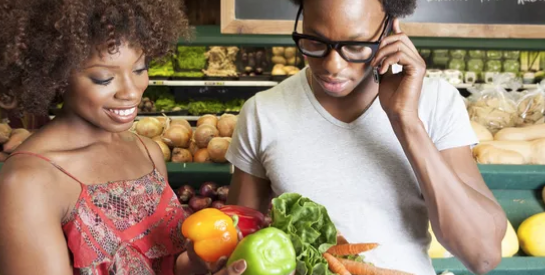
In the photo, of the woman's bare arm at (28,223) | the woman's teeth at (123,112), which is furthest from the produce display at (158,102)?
the woman's bare arm at (28,223)

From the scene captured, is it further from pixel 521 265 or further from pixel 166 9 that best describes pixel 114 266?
pixel 521 265

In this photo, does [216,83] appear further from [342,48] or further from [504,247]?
[342,48]

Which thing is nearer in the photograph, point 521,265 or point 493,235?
point 493,235

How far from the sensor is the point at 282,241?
1246 mm

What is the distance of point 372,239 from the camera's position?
5.60 ft

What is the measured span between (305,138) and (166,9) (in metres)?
0.60

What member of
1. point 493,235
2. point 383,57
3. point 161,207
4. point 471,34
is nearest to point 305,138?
point 383,57

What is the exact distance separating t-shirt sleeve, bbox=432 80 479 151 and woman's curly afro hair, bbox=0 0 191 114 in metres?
0.92

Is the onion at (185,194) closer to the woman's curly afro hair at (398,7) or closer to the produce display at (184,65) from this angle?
the woman's curly afro hair at (398,7)

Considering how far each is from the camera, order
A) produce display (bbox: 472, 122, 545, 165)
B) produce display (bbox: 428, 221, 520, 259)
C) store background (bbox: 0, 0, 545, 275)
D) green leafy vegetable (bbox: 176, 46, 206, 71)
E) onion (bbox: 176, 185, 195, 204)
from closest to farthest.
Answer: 1. produce display (bbox: 428, 221, 520, 259)
2. store background (bbox: 0, 0, 545, 275)
3. produce display (bbox: 472, 122, 545, 165)
4. onion (bbox: 176, 185, 195, 204)
5. green leafy vegetable (bbox: 176, 46, 206, 71)

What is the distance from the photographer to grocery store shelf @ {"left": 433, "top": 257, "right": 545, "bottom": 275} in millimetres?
2493

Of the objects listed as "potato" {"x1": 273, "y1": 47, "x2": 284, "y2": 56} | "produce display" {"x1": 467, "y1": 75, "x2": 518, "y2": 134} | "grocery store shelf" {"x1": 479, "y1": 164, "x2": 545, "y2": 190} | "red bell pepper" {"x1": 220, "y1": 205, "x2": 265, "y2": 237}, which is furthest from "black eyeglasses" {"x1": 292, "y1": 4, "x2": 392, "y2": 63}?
"potato" {"x1": 273, "y1": 47, "x2": 284, "y2": 56}

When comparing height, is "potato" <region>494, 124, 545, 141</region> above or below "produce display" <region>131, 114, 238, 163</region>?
above

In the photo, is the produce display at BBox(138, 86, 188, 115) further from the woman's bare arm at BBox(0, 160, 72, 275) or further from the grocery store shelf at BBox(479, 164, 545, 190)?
the woman's bare arm at BBox(0, 160, 72, 275)
